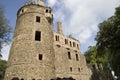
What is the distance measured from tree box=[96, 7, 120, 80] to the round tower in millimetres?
6720

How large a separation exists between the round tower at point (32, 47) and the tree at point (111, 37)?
6720mm

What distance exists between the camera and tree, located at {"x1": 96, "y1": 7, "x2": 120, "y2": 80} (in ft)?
62.4

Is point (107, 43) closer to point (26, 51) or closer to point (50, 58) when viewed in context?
point (50, 58)

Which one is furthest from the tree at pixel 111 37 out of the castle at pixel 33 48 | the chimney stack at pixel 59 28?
the chimney stack at pixel 59 28

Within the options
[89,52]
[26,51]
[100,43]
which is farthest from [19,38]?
[89,52]

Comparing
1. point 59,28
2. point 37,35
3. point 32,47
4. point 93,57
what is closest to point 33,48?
point 32,47

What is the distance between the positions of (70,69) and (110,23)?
10.8 m

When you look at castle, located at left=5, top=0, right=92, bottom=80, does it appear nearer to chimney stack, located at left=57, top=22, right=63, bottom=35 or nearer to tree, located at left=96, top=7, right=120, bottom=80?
tree, located at left=96, top=7, right=120, bottom=80

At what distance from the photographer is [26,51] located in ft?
61.5

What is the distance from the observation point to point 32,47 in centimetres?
1898

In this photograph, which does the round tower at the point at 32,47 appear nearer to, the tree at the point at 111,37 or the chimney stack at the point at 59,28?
the tree at the point at 111,37

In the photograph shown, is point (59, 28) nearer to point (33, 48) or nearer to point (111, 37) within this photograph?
point (111, 37)

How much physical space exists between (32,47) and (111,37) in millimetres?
9748

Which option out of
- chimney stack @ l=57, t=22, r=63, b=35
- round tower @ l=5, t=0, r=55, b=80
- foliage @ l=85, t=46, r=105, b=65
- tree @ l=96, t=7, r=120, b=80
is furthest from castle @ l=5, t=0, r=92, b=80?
foliage @ l=85, t=46, r=105, b=65
